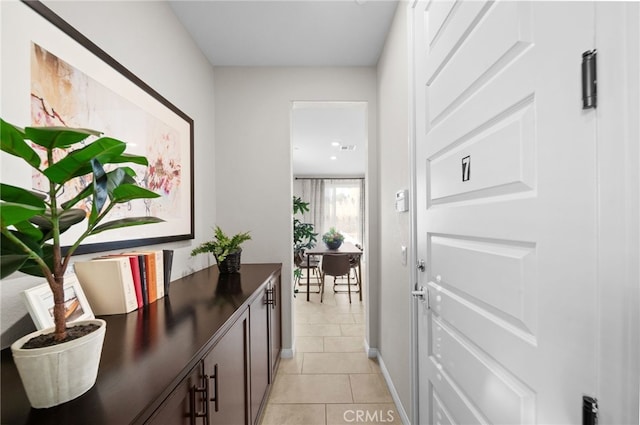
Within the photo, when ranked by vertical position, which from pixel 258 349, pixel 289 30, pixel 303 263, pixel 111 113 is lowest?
pixel 303 263

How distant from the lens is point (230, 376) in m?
1.19

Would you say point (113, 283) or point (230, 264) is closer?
point (113, 283)

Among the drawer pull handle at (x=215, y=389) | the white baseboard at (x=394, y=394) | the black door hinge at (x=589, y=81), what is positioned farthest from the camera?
the white baseboard at (x=394, y=394)

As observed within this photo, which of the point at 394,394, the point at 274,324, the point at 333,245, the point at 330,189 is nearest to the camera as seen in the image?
the point at 394,394

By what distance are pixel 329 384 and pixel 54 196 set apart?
221 cm

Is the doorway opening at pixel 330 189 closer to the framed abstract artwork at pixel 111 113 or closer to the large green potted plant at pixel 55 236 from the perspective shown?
the framed abstract artwork at pixel 111 113

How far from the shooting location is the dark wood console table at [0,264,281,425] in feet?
1.91

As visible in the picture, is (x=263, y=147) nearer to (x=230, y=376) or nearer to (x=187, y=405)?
(x=230, y=376)

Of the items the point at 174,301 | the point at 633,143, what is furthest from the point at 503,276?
the point at 174,301

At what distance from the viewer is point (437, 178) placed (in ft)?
3.88

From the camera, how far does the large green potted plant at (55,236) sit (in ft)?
1.72

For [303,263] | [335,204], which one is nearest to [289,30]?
[303,263]

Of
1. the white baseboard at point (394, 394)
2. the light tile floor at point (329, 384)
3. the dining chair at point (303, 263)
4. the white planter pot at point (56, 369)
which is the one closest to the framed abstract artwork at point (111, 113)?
the white planter pot at point (56, 369)

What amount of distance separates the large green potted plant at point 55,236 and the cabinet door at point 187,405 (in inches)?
7.1
